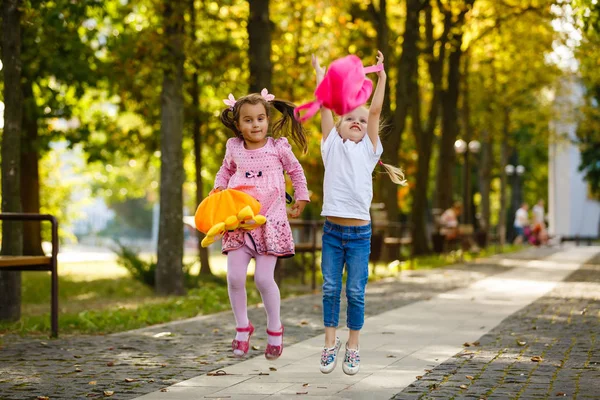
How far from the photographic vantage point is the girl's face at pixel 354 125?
6848mm

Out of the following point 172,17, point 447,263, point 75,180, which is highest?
point 172,17

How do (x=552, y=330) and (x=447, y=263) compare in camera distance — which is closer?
(x=552, y=330)

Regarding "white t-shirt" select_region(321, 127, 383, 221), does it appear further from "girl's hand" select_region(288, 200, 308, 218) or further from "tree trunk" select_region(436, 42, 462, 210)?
"tree trunk" select_region(436, 42, 462, 210)

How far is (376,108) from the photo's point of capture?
679 cm

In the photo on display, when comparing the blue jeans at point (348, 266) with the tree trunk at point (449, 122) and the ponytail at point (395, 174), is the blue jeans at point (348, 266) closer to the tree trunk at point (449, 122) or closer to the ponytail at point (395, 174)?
the ponytail at point (395, 174)

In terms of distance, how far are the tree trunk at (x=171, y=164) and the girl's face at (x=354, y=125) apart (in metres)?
8.72

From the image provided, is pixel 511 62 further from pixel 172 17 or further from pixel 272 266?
pixel 272 266

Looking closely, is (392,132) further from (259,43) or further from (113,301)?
(113,301)

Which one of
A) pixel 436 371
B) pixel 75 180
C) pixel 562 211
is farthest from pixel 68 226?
pixel 562 211

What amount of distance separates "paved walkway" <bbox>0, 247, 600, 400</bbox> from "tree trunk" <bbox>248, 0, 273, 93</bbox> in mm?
4256

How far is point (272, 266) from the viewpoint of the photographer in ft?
23.6

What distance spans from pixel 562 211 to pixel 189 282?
5160 cm

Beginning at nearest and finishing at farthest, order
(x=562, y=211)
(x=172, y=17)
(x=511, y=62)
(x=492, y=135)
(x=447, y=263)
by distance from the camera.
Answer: (x=172, y=17), (x=447, y=263), (x=511, y=62), (x=492, y=135), (x=562, y=211)

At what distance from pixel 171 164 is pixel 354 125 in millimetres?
8813
